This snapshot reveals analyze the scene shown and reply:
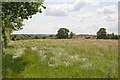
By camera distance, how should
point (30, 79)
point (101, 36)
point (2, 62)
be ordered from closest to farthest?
1. point (30, 79)
2. point (2, 62)
3. point (101, 36)

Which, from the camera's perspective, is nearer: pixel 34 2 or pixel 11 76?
pixel 11 76

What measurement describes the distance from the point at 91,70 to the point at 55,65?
11.5ft

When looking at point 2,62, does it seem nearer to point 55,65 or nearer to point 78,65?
point 55,65

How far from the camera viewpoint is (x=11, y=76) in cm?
2308

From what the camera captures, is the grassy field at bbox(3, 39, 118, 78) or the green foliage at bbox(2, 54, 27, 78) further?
the green foliage at bbox(2, 54, 27, 78)

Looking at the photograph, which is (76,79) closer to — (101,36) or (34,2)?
(34,2)

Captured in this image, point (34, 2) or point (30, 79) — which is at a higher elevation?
point (34, 2)

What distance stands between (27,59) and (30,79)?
734 centimetres

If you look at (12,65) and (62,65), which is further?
(62,65)

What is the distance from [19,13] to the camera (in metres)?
31.9

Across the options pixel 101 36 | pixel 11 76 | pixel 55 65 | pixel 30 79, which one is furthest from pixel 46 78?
pixel 101 36

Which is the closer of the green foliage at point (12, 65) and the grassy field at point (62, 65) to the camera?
the grassy field at point (62, 65)

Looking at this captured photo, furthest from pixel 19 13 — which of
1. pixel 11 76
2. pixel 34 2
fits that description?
pixel 11 76

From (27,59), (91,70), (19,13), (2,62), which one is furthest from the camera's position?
(19,13)
